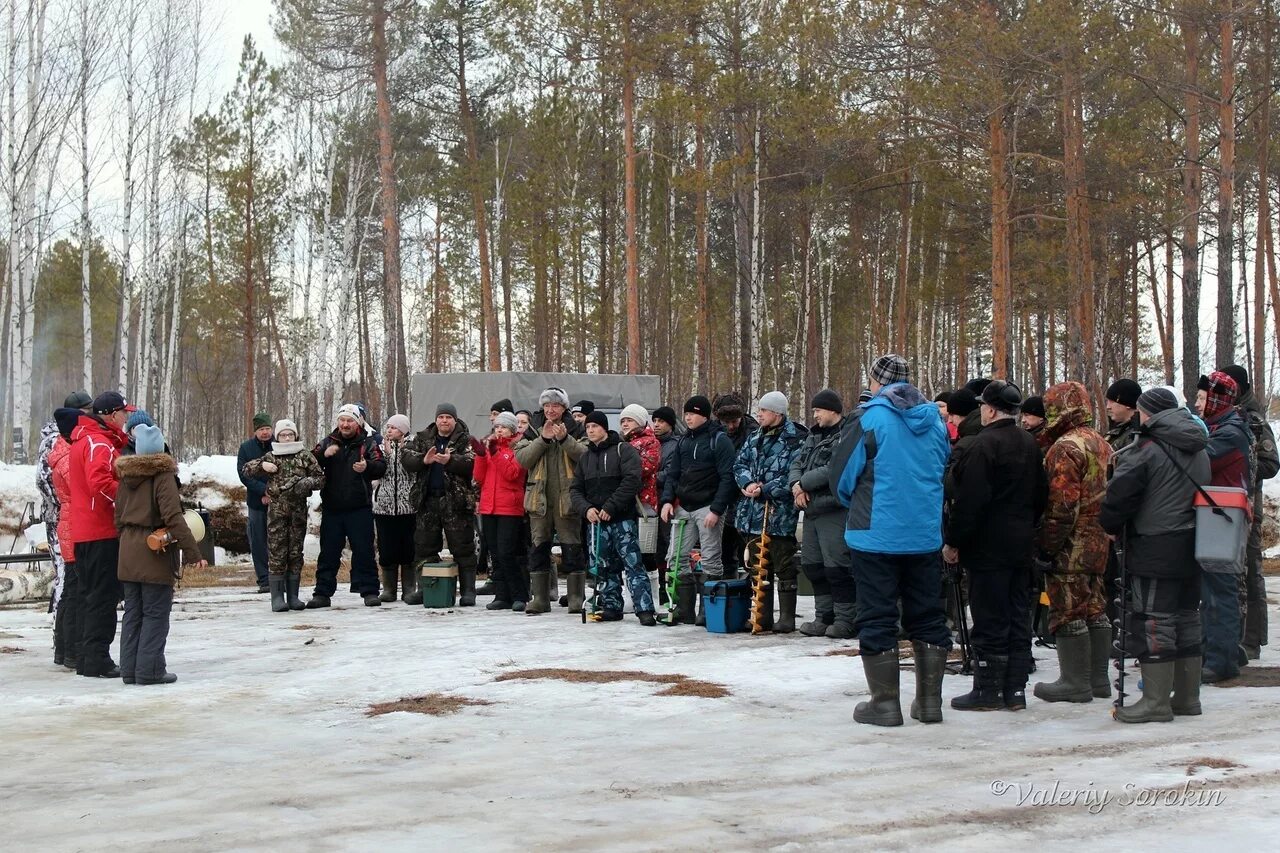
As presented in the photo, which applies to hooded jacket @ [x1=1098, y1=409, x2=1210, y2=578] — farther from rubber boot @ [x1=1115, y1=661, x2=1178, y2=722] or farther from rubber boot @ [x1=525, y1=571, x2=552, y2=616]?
rubber boot @ [x1=525, y1=571, x2=552, y2=616]

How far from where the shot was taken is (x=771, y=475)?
402 inches

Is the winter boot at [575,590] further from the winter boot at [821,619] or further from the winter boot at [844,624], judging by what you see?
the winter boot at [844,624]

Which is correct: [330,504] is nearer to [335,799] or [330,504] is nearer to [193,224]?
[335,799]

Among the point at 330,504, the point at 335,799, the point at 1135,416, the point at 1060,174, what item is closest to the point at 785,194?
the point at 1060,174

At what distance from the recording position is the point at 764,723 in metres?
6.94

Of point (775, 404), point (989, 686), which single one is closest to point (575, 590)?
point (775, 404)

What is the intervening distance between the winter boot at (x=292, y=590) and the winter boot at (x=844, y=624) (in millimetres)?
5145

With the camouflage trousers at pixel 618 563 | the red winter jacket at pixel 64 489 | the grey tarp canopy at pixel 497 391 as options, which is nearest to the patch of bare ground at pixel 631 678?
the camouflage trousers at pixel 618 563

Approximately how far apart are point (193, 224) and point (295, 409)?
19.1 ft

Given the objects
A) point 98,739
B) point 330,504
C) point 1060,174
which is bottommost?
point 98,739

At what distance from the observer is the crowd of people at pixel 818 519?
6887 millimetres

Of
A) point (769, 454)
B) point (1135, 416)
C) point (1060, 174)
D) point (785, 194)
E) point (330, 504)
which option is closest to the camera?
point (1135, 416)

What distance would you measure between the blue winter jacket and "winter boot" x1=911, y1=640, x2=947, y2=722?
518 mm

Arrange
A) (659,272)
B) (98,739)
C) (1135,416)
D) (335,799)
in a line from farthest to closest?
(659,272) < (1135,416) < (98,739) < (335,799)
